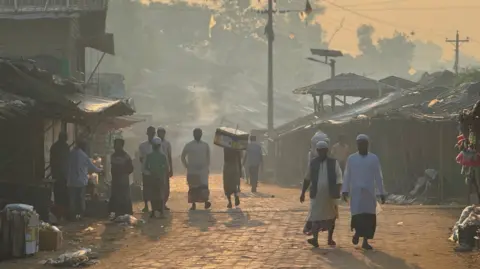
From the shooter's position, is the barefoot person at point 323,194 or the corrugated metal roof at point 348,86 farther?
the corrugated metal roof at point 348,86

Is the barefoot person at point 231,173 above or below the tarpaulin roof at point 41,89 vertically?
below

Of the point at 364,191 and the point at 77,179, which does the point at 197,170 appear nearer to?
the point at 77,179

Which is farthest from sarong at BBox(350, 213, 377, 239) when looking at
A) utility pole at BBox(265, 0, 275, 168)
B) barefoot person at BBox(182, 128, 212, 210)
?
utility pole at BBox(265, 0, 275, 168)

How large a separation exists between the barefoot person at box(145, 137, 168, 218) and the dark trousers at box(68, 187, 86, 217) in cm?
143

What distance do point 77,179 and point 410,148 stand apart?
1098 centimetres

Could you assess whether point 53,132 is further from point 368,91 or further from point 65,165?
point 368,91

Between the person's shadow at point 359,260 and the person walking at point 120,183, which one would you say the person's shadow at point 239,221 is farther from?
the person's shadow at point 359,260

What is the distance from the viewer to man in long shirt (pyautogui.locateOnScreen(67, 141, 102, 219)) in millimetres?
15141

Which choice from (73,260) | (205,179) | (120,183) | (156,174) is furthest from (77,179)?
(73,260)

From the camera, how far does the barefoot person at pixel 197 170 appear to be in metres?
17.8

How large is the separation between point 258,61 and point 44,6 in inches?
3530

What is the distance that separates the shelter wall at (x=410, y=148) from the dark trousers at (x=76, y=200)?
9511mm

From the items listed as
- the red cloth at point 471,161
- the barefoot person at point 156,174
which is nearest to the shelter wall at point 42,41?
the barefoot person at point 156,174

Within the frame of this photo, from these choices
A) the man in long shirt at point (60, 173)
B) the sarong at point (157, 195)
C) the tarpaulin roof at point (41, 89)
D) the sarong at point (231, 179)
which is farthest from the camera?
the sarong at point (231, 179)
